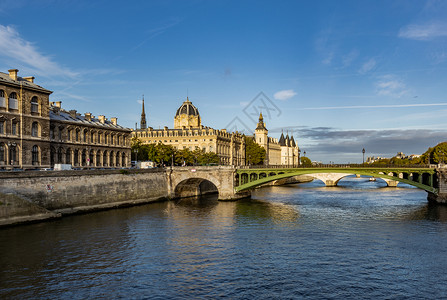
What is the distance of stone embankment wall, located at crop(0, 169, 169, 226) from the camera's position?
138ft

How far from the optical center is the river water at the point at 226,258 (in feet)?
78.3

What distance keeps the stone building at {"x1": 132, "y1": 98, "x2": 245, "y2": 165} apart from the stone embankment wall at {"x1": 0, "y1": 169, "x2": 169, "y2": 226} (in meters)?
55.3

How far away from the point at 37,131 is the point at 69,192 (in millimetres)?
11398

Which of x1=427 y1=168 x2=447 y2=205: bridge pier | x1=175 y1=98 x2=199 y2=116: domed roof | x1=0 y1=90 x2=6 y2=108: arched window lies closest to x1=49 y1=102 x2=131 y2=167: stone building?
x1=0 y1=90 x2=6 y2=108: arched window

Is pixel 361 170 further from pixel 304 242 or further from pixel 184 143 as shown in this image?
pixel 184 143

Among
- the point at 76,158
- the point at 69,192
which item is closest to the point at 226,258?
the point at 69,192

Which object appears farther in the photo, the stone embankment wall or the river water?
the stone embankment wall

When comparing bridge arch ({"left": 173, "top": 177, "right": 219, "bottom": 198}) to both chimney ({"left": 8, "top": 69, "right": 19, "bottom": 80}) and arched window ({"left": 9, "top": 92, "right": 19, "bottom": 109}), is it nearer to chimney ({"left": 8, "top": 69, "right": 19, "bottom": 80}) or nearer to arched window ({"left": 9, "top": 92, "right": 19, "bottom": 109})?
arched window ({"left": 9, "top": 92, "right": 19, "bottom": 109})

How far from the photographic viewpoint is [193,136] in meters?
133

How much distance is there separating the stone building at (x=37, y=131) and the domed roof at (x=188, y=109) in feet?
239

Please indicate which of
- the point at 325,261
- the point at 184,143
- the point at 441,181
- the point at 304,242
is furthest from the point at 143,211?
the point at 184,143

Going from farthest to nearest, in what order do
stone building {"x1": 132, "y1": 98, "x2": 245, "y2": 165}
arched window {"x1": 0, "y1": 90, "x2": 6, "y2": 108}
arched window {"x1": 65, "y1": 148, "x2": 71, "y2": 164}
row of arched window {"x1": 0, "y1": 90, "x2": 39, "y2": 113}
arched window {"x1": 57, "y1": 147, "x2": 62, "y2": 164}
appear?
stone building {"x1": 132, "y1": 98, "x2": 245, "y2": 165}, arched window {"x1": 65, "y1": 148, "x2": 71, "y2": 164}, arched window {"x1": 57, "y1": 147, "x2": 62, "y2": 164}, row of arched window {"x1": 0, "y1": 90, "x2": 39, "y2": 113}, arched window {"x1": 0, "y1": 90, "x2": 6, "y2": 108}

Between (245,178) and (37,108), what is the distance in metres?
39.5

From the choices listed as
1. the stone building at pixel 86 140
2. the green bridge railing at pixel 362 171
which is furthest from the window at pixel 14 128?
the green bridge railing at pixel 362 171
